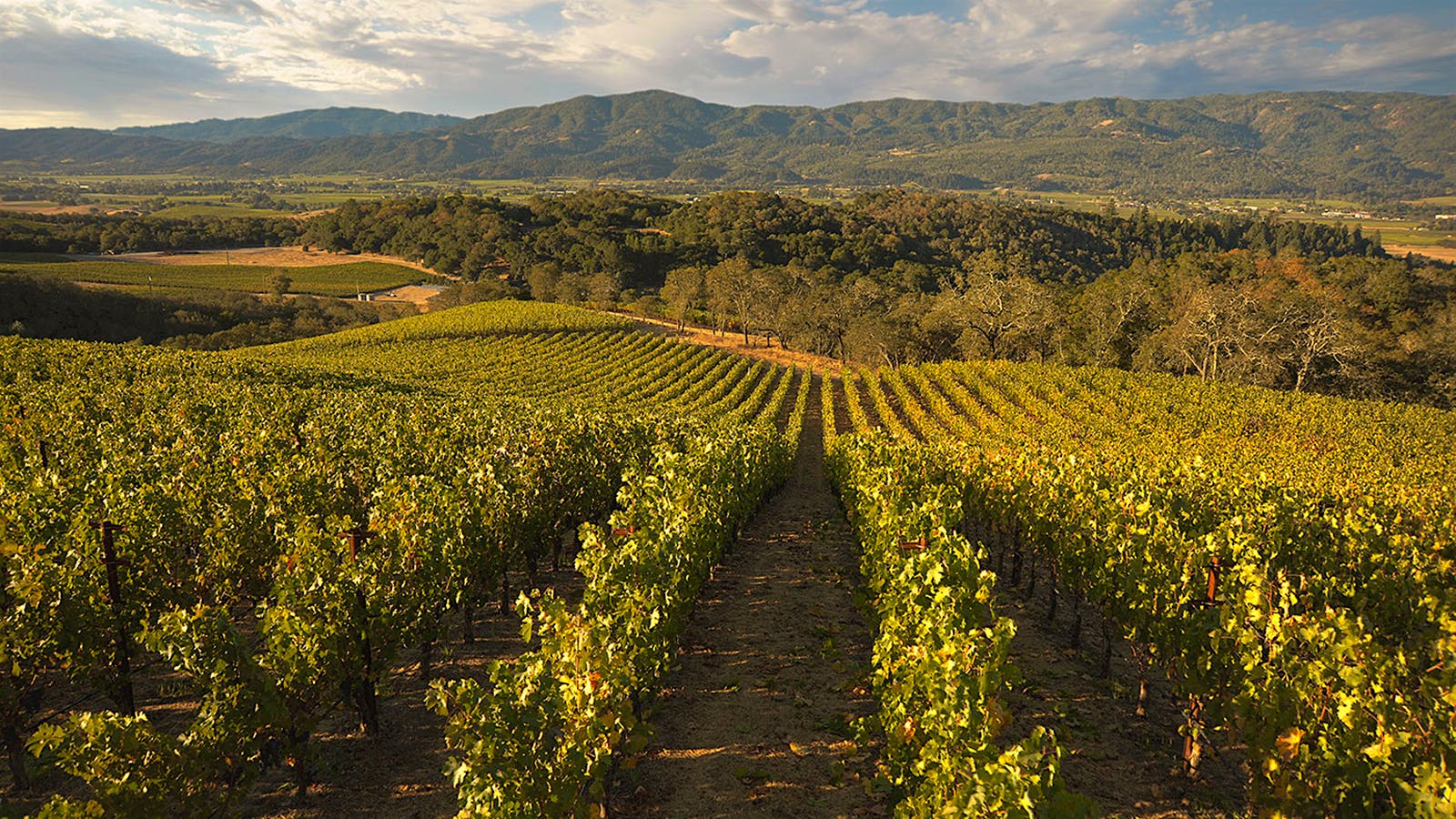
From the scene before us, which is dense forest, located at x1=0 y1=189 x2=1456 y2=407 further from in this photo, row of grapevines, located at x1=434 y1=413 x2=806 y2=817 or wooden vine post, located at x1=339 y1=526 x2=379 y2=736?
wooden vine post, located at x1=339 y1=526 x2=379 y2=736

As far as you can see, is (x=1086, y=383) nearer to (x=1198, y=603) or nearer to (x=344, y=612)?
(x=1198, y=603)

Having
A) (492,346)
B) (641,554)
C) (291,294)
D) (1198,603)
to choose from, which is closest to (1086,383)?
(1198,603)

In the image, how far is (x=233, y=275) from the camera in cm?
10869

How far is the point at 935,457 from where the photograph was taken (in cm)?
2158

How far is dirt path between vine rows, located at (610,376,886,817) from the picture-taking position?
8.73 meters

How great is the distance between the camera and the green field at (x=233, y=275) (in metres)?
93.4

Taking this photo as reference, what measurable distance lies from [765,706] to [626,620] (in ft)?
11.5

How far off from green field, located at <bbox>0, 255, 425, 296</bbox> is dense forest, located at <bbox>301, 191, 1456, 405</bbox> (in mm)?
13056

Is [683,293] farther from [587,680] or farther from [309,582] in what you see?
[587,680]

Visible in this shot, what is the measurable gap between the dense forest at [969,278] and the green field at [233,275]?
13.1 metres

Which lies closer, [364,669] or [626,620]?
[626,620]

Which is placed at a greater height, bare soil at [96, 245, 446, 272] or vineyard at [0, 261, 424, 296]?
bare soil at [96, 245, 446, 272]

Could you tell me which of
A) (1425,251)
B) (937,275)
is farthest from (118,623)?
(1425,251)

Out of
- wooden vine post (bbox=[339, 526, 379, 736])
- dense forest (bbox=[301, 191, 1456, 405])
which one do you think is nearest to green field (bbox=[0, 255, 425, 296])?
dense forest (bbox=[301, 191, 1456, 405])
